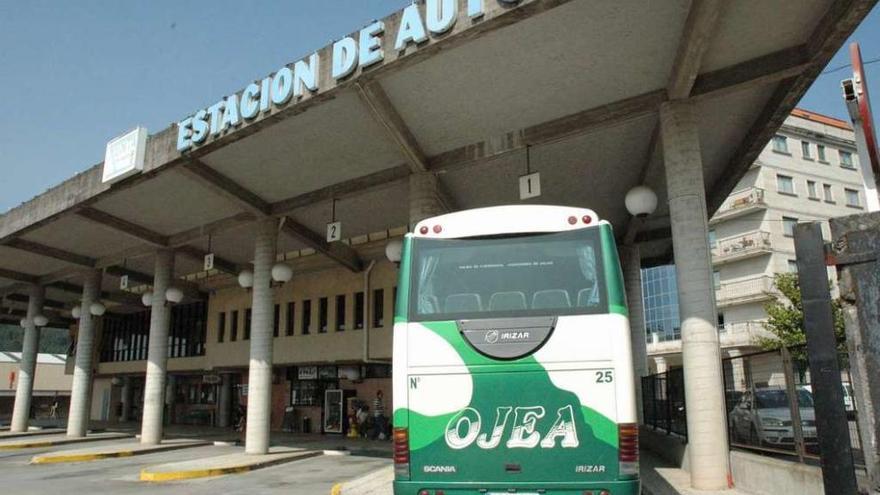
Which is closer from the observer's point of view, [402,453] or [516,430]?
[516,430]

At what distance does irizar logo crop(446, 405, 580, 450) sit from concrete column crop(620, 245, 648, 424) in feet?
53.4

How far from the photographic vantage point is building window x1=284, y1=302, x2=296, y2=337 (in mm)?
28703

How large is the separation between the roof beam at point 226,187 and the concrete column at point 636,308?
40.8ft

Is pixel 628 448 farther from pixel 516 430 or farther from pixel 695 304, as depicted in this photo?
pixel 695 304

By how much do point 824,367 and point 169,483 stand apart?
45.5 feet

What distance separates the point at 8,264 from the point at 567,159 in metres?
25.8

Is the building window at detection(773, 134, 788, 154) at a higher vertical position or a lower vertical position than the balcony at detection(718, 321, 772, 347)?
higher

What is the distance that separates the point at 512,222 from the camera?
727 cm

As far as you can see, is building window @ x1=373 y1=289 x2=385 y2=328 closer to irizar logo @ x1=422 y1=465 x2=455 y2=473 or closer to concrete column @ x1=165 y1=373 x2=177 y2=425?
irizar logo @ x1=422 y1=465 x2=455 y2=473

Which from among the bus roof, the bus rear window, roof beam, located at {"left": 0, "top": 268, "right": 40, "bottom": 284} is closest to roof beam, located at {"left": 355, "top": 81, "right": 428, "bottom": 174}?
the bus roof

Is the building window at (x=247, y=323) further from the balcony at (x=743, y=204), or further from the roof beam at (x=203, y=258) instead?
the balcony at (x=743, y=204)

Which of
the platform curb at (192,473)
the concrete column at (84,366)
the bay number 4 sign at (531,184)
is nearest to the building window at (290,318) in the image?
the concrete column at (84,366)

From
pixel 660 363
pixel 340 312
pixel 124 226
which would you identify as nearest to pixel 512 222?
pixel 124 226

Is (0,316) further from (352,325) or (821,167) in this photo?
(821,167)
